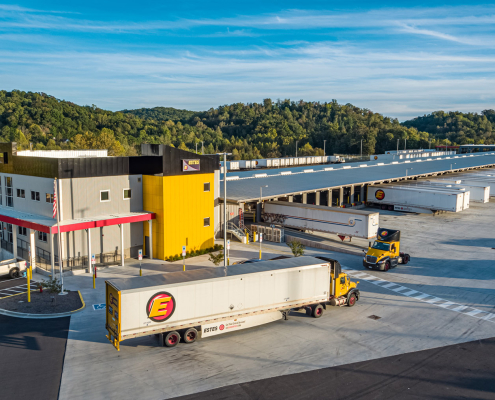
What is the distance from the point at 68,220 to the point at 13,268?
5055 mm

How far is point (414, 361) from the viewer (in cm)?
2009

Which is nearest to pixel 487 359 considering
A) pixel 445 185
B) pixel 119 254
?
pixel 119 254

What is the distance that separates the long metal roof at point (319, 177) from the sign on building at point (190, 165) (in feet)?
28.1

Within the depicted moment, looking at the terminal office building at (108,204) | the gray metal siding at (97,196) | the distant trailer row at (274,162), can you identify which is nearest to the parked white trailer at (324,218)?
the terminal office building at (108,204)

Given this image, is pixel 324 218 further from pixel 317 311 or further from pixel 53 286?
pixel 53 286

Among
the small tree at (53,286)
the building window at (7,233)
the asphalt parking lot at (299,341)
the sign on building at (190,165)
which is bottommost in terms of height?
the asphalt parking lot at (299,341)

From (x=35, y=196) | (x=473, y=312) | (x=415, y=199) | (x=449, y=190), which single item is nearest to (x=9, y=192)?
(x=35, y=196)

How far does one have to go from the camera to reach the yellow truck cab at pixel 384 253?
3460 centimetres

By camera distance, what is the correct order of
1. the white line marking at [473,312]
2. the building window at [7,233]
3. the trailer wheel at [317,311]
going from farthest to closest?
the building window at [7,233] → the white line marking at [473,312] → the trailer wheel at [317,311]

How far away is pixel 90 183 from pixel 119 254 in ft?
20.1

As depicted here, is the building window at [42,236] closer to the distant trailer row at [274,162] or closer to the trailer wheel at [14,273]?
the trailer wheel at [14,273]

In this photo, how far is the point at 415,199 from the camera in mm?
60125

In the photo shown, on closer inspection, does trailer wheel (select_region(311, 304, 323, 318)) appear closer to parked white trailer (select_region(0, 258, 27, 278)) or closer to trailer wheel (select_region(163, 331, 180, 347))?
trailer wheel (select_region(163, 331, 180, 347))

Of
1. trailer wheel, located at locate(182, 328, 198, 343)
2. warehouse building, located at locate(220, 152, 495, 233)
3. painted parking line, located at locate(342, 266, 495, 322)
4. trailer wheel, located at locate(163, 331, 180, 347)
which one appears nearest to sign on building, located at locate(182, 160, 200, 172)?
warehouse building, located at locate(220, 152, 495, 233)
